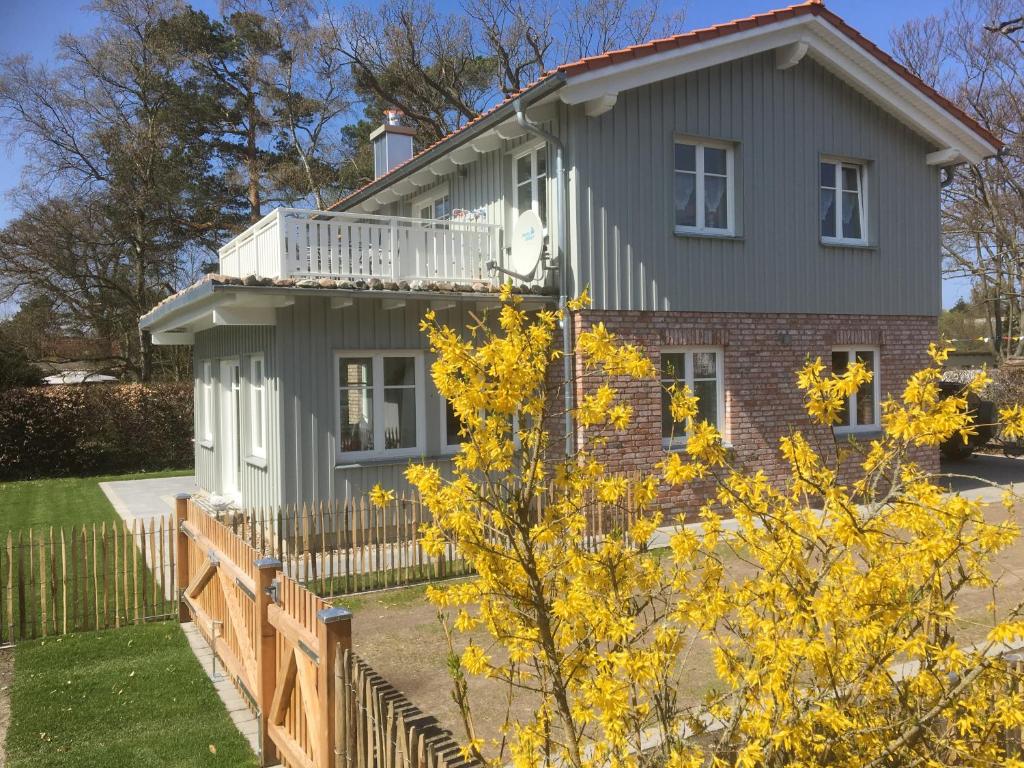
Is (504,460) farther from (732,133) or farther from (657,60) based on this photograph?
(732,133)

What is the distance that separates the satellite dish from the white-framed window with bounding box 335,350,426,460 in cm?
187

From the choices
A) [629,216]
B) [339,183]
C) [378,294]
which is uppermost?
[339,183]

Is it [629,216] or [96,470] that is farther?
[96,470]

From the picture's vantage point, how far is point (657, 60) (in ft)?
36.6

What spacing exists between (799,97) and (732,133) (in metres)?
1.62

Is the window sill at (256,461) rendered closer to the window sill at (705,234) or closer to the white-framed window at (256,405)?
the white-framed window at (256,405)

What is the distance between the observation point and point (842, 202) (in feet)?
45.2

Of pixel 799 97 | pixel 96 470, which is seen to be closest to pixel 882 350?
pixel 799 97

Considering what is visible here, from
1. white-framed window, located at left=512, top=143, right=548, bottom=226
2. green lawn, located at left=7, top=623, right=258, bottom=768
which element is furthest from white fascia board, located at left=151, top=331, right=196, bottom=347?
green lawn, located at left=7, top=623, right=258, bottom=768

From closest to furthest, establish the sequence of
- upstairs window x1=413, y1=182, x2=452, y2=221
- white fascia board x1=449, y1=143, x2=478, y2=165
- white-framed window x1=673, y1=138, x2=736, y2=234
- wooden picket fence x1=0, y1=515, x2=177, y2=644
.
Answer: wooden picket fence x1=0, y1=515, x2=177, y2=644
white-framed window x1=673, y1=138, x2=736, y2=234
white fascia board x1=449, y1=143, x2=478, y2=165
upstairs window x1=413, y1=182, x2=452, y2=221

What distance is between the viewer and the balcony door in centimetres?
1264

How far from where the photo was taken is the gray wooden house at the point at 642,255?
10.4 m

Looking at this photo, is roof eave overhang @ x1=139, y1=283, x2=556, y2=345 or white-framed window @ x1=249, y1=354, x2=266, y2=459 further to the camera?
white-framed window @ x1=249, y1=354, x2=266, y2=459

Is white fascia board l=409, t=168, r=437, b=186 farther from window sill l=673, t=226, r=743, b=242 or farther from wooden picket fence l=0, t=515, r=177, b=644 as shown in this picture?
wooden picket fence l=0, t=515, r=177, b=644
